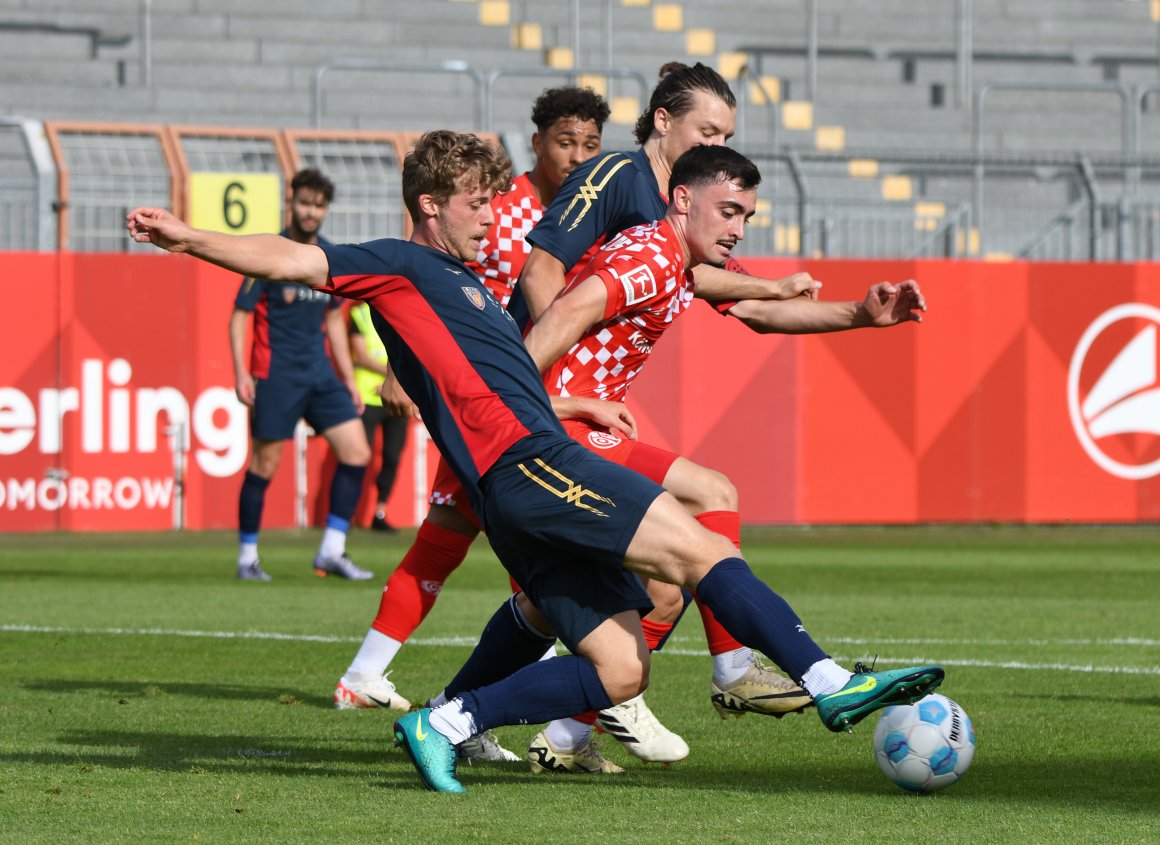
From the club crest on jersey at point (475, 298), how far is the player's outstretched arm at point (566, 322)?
0.33 metres

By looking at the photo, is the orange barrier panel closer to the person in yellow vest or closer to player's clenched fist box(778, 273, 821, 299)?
the person in yellow vest

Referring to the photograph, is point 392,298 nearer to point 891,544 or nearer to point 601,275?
point 601,275

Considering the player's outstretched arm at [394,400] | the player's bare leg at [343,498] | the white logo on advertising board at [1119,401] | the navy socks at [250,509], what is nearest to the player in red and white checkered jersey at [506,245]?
the player's outstretched arm at [394,400]

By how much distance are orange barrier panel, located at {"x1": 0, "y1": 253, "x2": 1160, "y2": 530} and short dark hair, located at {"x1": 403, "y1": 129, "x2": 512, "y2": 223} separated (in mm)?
11052

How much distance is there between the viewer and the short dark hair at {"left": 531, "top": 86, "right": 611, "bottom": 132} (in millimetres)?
7715

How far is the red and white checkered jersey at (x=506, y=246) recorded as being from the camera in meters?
7.24

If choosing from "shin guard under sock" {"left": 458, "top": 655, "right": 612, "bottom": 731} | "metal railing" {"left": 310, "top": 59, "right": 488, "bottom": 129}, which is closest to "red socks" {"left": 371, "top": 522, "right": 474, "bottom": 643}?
"shin guard under sock" {"left": 458, "top": 655, "right": 612, "bottom": 731}

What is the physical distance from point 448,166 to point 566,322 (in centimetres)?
59

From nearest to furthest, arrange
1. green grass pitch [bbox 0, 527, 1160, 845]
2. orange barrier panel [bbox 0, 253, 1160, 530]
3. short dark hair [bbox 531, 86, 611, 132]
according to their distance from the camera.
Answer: green grass pitch [bbox 0, 527, 1160, 845]
short dark hair [bbox 531, 86, 611, 132]
orange barrier panel [bbox 0, 253, 1160, 530]

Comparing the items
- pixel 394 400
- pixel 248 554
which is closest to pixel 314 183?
pixel 248 554

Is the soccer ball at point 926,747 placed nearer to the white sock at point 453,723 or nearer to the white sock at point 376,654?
the white sock at point 453,723

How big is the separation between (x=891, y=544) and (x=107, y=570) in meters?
6.34

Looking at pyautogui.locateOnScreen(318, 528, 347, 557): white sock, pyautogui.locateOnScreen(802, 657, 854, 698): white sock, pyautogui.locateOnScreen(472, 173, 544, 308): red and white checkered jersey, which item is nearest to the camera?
pyautogui.locateOnScreen(802, 657, 854, 698): white sock

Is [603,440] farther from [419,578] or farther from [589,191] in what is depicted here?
[419,578]
